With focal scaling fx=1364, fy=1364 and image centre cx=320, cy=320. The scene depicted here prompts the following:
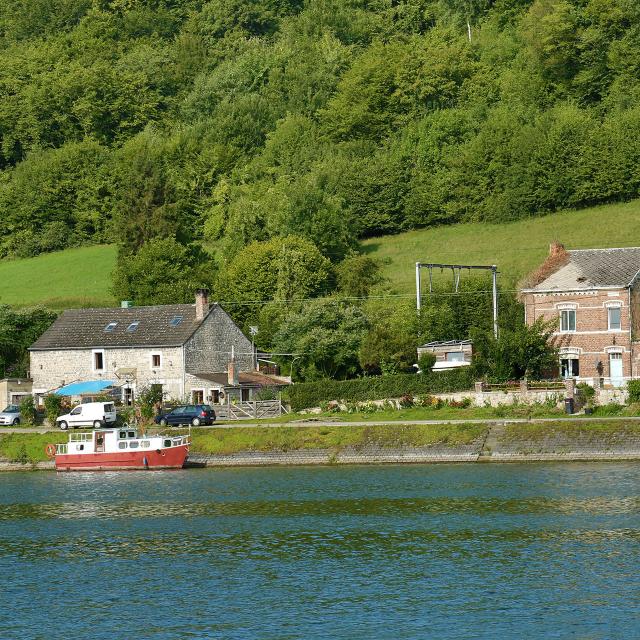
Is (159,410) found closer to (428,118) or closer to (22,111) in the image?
(428,118)

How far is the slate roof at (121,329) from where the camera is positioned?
9312 centimetres

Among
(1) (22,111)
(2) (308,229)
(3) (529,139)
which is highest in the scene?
(1) (22,111)

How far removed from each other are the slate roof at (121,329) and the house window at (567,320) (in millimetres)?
24588

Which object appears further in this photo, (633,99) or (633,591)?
(633,99)

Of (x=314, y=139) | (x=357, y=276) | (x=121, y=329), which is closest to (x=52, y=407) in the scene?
(x=121, y=329)

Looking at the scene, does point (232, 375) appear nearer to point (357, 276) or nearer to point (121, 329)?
point (121, 329)

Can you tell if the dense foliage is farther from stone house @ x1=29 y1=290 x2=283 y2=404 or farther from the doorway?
the doorway

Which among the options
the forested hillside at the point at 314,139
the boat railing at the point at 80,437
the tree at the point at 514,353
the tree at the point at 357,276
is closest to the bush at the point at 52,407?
the boat railing at the point at 80,437

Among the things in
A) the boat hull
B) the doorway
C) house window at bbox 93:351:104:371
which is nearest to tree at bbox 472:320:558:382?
the doorway

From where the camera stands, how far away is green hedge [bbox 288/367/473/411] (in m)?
79.9

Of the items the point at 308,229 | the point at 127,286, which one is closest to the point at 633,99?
the point at 308,229

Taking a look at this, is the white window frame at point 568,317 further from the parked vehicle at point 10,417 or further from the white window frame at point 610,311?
the parked vehicle at point 10,417

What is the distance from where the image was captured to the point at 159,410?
83375 mm

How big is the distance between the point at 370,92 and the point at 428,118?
1103 centimetres
